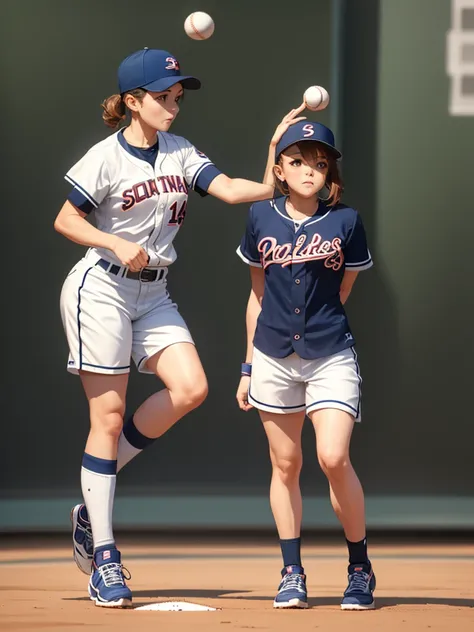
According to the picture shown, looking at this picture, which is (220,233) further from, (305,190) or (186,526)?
(305,190)

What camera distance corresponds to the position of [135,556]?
256 inches

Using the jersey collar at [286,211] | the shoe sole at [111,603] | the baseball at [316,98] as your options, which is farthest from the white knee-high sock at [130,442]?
the baseball at [316,98]

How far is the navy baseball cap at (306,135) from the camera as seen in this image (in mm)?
4898

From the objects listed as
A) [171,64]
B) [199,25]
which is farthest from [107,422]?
[199,25]

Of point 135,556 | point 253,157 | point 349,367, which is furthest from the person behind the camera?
point 253,157

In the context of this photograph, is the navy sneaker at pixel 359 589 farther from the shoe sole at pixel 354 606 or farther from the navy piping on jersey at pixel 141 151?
Result: the navy piping on jersey at pixel 141 151

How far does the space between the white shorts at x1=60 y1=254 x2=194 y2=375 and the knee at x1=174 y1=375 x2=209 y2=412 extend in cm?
16

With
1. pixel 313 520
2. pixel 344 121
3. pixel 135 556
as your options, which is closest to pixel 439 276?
pixel 344 121

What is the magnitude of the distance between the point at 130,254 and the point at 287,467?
2.89ft

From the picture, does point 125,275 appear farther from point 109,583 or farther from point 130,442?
point 109,583

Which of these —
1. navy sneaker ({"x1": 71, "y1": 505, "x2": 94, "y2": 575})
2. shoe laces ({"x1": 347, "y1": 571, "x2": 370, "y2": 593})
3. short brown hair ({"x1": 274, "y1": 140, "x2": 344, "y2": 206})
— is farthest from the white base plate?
short brown hair ({"x1": 274, "y1": 140, "x2": 344, "y2": 206})

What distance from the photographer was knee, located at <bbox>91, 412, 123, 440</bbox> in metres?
5.14

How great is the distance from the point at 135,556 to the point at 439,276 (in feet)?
6.28

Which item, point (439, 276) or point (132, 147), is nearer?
point (132, 147)
